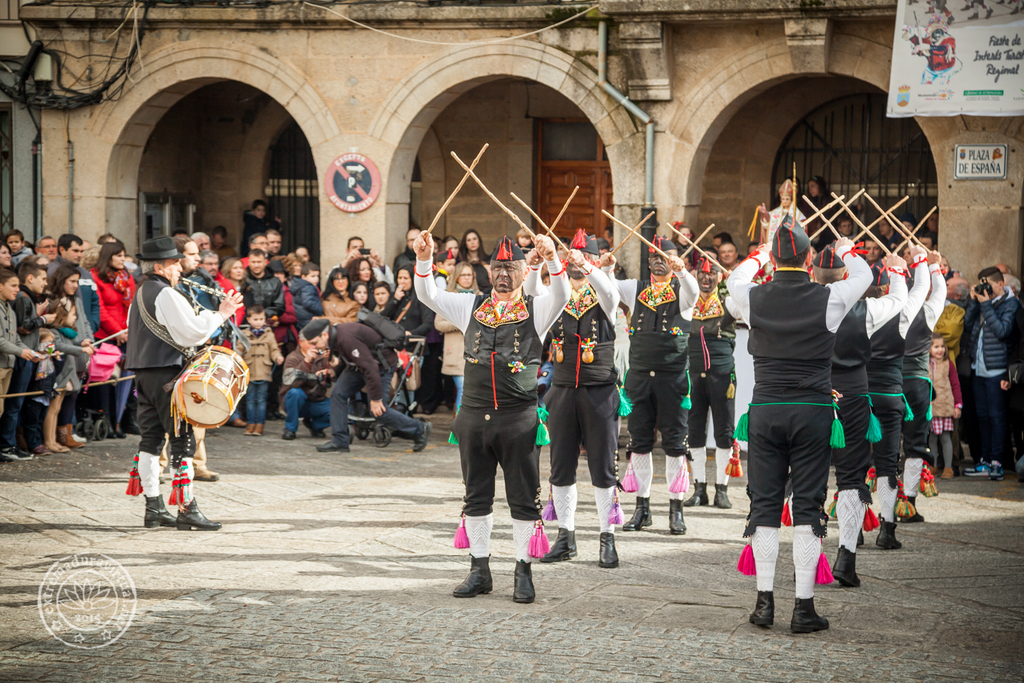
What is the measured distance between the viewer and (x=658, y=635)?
231 inches

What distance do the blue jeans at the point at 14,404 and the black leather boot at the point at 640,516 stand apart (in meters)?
5.36

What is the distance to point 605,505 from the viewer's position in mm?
7355

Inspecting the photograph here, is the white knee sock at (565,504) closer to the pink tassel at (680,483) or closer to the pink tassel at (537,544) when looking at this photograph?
the pink tassel at (537,544)

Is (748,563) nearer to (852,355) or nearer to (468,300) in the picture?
(852,355)

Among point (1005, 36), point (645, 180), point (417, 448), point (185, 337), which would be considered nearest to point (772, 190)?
point (645, 180)

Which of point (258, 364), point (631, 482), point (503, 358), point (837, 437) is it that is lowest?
point (631, 482)

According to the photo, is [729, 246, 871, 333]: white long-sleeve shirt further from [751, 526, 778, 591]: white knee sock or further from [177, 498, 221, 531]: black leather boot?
[177, 498, 221, 531]: black leather boot

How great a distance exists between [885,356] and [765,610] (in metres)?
2.09

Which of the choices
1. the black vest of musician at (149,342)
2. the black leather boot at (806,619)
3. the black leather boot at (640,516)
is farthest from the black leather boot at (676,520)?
the black vest of musician at (149,342)

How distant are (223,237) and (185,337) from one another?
28.2ft

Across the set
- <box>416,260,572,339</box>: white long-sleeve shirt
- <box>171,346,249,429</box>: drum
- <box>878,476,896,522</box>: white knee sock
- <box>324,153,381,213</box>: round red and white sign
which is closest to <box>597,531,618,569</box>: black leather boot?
<box>416,260,572,339</box>: white long-sleeve shirt

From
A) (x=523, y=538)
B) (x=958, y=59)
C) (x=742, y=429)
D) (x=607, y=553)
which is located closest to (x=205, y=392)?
(x=523, y=538)

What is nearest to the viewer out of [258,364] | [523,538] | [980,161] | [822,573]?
[822,573]

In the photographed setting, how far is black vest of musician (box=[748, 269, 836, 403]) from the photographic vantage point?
6.11 m
